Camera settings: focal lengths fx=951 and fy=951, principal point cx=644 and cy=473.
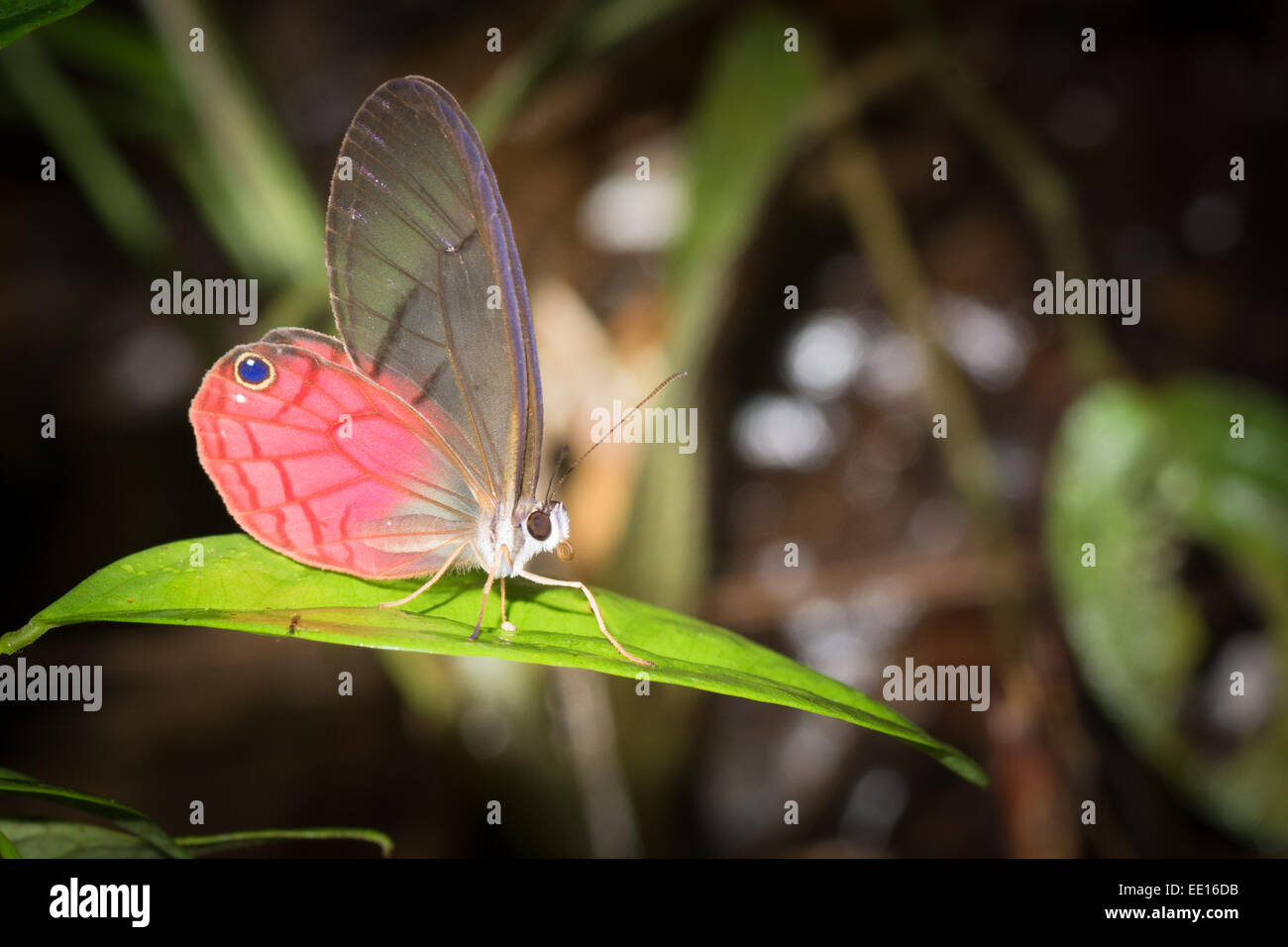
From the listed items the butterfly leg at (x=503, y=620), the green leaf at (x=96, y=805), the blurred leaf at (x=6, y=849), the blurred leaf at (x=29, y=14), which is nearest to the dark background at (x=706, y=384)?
the butterfly leg at (x=503, y=620)

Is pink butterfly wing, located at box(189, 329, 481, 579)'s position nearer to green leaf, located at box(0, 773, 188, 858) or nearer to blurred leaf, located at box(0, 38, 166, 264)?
green leaf, located at box(0, 773, 188, 858)

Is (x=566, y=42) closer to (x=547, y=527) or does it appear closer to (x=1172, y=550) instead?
(x=547, y=527)

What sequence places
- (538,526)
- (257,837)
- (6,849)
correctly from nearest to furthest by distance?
1. (6,849)
2. (257,837)
3. (538,526)

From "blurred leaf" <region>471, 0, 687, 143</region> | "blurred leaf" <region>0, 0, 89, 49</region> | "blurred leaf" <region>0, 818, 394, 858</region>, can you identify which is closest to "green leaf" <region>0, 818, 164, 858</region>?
"blurred leaf" <region>0, 818, 394, 858</region>

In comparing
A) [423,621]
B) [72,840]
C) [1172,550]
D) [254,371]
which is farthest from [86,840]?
[1172,550]

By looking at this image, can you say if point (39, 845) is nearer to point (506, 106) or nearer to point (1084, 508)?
point (506, 106)

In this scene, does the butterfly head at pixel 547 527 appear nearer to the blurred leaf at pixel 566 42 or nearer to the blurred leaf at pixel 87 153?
the blurred leaf at pixel 566 42
